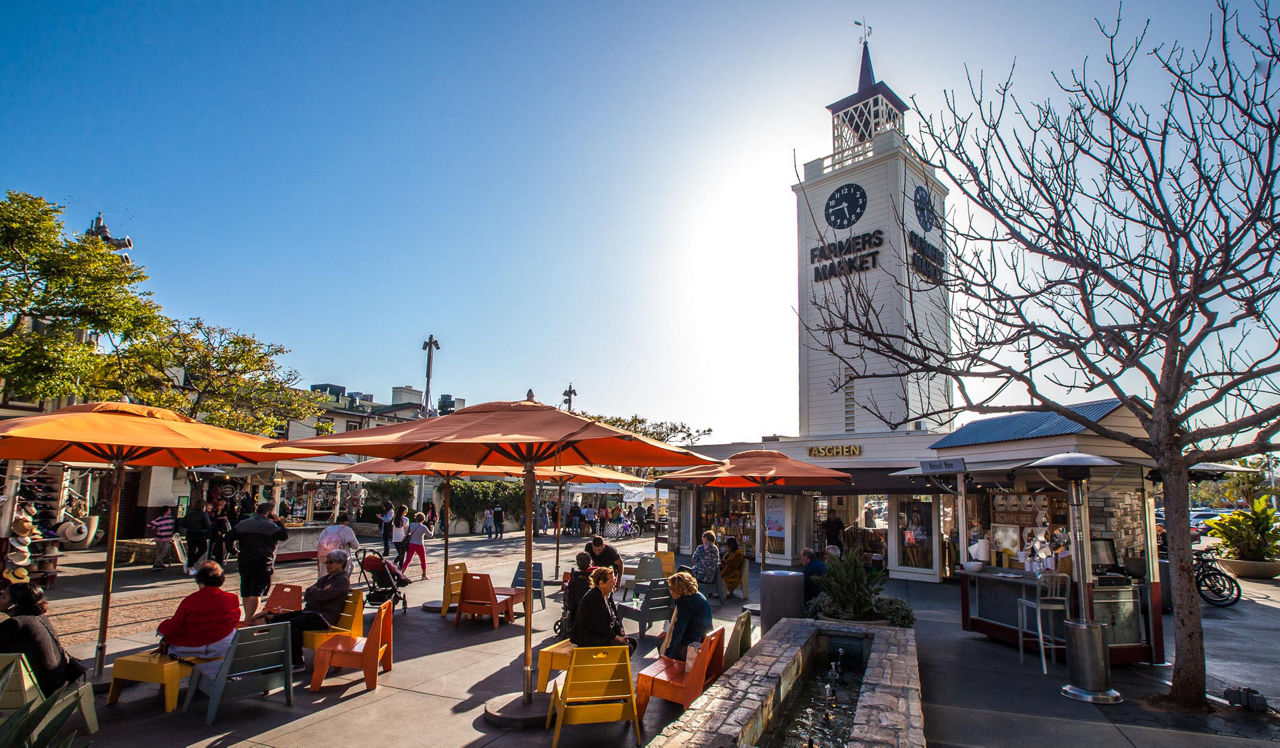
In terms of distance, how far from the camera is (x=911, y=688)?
16.7ft

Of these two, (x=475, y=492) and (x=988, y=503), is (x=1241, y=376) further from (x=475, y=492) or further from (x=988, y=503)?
(x=475, y=492)

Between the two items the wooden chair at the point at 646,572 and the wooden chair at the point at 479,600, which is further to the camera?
the wooden chair at the point at 646,572

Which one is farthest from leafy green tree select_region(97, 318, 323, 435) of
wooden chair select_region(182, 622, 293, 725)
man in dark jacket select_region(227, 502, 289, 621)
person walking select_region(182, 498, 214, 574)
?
wooden chair select_region(182, 622, 293, 725)

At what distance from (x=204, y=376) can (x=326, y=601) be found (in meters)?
18.3

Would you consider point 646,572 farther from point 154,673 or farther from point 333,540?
point 154,673

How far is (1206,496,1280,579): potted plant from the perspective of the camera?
55.4ft

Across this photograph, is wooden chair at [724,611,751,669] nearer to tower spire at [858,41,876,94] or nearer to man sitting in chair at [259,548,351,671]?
man sitting in chair at [259,548,351,671]

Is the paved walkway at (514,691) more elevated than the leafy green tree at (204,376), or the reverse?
the leafy green tree at (204,376)

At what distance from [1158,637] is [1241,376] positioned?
371 cm

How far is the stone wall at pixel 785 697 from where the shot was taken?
13.0ft

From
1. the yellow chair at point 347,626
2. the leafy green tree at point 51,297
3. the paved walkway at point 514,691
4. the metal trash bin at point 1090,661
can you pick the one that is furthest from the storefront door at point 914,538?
the leafy green tree at point 51,297

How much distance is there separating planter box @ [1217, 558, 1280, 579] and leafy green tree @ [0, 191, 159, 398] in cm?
2961

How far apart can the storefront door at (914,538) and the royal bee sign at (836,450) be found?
5.47 ft

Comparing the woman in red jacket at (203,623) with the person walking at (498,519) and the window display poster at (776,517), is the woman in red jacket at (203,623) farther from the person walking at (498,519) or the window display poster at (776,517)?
the person walking at (498,519)
